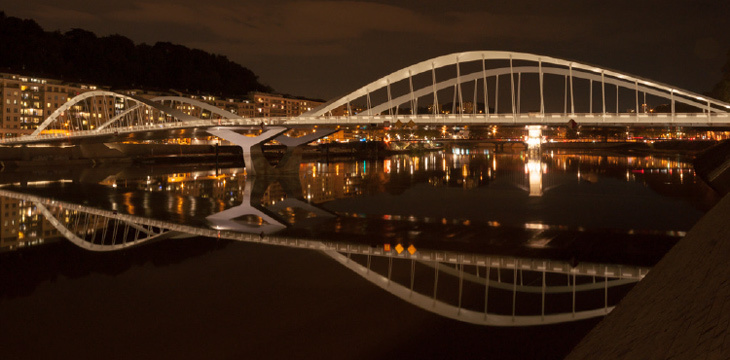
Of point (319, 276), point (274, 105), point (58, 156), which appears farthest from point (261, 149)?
point (274, 105)

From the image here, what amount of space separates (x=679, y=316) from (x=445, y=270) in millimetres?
6681

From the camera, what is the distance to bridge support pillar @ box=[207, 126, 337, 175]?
48625 millimetres

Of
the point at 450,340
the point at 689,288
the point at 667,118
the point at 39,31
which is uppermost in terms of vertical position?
the point at 39,31

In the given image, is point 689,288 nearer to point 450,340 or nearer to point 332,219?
point 450,340

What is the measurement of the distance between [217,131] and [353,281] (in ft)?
140

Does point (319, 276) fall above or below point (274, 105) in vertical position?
below

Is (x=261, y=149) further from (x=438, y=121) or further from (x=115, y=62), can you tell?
(x=115, y=62)

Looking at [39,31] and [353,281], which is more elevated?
[39,31]

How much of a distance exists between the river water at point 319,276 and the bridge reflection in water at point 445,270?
0.16 ft

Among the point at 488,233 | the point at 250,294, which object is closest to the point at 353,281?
the point at 250,294

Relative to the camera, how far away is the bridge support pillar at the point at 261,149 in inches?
1914

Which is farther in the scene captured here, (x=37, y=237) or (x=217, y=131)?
(x=217, y=131)

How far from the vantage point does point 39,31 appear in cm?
11594

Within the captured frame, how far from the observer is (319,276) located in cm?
1077
